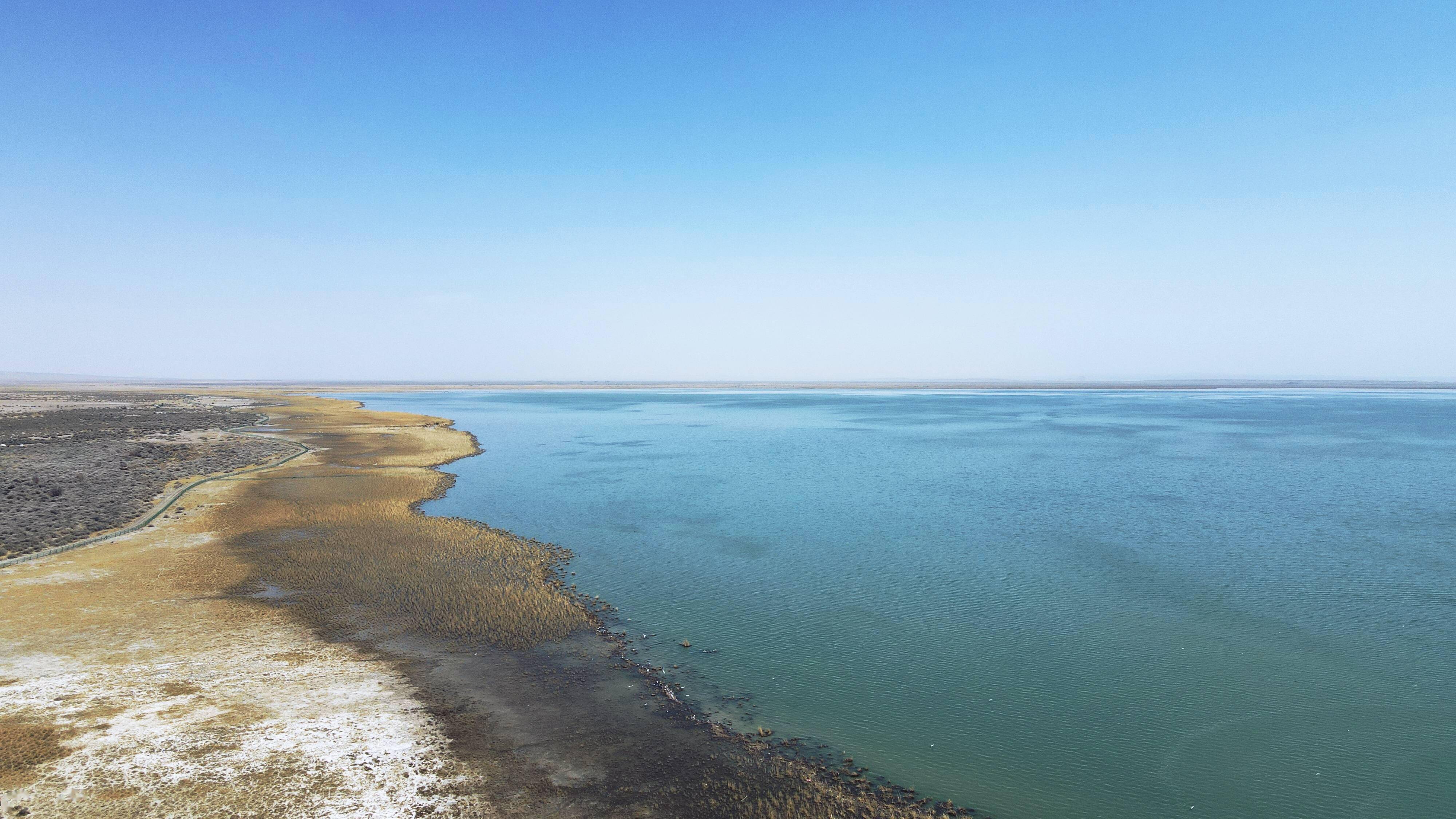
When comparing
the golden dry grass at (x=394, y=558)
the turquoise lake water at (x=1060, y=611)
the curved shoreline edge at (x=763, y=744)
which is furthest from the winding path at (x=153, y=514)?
the curved shoreline edge at (x=763, y=744)

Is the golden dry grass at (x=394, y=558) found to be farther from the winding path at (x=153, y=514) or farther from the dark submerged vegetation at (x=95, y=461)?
the dark submerged vegetation at (x=95, y=461)

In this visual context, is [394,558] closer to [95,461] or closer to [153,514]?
[153,514]

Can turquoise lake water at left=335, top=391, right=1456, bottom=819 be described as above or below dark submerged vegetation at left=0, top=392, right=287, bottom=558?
below

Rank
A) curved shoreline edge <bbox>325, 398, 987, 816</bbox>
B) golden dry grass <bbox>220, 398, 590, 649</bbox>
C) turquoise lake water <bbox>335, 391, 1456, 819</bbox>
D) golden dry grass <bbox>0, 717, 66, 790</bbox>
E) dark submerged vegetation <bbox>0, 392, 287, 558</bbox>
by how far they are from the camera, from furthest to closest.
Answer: dark submerged vegetation <bbox>0, 392, 287, 558</bbox>
golden dry grass <bbox>220, 398, 590, 649</bbox>
turquoise lake water <bbox>335, 391, 1456, 819</bbox>
curved shoreline edge <bbox>325, 398, 987, 816</bbox>
golden dry grass <bbox>0, 717, 66, 790</bbox>

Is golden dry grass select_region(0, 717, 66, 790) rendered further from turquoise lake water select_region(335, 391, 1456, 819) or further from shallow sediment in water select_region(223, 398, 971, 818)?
turquoise lake water select_region(335, 391, 1456, 819)

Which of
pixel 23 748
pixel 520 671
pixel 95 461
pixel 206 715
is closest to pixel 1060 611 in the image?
pixel 520 671

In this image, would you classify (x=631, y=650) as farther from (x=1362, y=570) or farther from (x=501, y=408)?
(x=501, y=408)

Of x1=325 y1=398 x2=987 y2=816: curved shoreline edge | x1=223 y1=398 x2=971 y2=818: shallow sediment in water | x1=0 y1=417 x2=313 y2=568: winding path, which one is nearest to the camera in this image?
x1=223 y1=398 x2=971 y2=818: shallow sediment in water

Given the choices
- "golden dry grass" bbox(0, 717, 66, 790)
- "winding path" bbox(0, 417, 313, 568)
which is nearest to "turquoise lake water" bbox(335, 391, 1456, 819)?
"golden dry grass" bbox(0, 717, 66, 790)

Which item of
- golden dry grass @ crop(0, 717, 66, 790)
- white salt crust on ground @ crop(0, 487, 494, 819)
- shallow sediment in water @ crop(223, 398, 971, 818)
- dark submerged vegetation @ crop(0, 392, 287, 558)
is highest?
dark submerged vegetation @ crop(0, 392, 287, 558)
